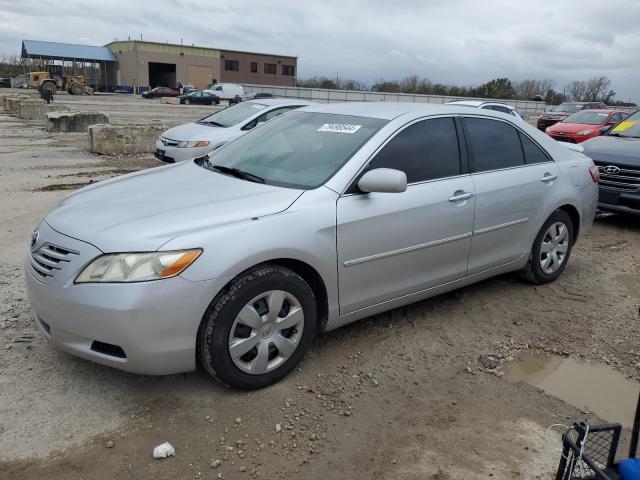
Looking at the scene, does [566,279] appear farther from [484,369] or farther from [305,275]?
[305,275]

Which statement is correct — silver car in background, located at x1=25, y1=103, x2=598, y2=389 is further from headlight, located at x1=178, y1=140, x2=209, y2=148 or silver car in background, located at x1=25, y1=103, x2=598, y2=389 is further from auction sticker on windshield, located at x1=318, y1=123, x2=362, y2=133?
A: headlight, located at x1=178, y1=140, x2=209, y2=148

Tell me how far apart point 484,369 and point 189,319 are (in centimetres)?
200

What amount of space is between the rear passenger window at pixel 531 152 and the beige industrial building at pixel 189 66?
250 feet

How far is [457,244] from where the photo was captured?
4.05 meters

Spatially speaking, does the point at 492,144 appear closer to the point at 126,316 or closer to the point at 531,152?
the point at 531,152

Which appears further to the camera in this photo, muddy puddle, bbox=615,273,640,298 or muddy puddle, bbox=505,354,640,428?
muddy puddle, bbox=615,273,640,298

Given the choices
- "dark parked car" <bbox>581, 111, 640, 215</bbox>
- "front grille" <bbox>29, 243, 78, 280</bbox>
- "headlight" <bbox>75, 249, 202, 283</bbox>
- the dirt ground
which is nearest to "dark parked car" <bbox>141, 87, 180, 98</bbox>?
"dark parked car" <bbox>581, 111, 640, 215</bbox>

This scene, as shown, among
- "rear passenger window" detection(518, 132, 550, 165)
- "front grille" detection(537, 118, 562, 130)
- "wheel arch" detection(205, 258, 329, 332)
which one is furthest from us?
"front grille" detection(537, 118, 562, 130)

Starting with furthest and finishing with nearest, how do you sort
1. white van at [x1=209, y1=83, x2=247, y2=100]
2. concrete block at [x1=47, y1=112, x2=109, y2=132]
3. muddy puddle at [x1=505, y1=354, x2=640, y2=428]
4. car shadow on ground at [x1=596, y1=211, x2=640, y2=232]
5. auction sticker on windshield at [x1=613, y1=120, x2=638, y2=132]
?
white van at [x1=209, y1=83, x2=247, y2=100]
concrete block at [x1=47, y1=112, x2=109, y2=132]
auction sticker on windshield at [x1=613, y1=120, x2=638, y2=132]
car shadow on ground at [x1=596, y1=211, x2=640, y2=232]
muddy puddle at [x1=505, y1=354, x2=640, y2=428]

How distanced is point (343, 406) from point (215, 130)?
796 cm

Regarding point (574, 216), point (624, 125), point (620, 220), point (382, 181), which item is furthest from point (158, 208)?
point (624, 125)

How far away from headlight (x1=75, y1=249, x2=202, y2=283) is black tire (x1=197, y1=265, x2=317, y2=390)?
0.29m

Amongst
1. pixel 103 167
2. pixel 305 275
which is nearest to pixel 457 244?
pixel 305 275

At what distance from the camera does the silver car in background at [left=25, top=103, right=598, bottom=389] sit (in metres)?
2.81
